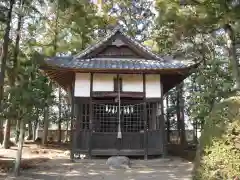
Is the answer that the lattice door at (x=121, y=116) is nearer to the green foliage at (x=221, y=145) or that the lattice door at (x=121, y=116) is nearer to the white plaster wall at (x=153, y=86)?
the white plaster wall at (x=153, y=86)

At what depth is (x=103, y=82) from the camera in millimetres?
13562

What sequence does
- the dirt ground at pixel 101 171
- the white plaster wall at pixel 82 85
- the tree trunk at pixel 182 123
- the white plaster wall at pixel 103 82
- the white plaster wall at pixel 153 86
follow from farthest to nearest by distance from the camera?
the tree trunk at pixel 182 123 → the white plaster wall at pixel 153 86 → the white plaster wall at pixel 103 82 → the white plaster wall at pixel 82 85 → the dirt ground at pixel 101 171

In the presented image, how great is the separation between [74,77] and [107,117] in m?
2.46

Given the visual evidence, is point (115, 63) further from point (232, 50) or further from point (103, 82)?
point (232, 50)

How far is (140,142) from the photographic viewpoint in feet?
42.9

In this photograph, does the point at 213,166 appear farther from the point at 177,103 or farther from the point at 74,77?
the point at 177,103

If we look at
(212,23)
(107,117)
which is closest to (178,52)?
(107,117)

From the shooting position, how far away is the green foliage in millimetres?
4062

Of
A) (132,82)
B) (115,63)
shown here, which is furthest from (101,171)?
(115,63)

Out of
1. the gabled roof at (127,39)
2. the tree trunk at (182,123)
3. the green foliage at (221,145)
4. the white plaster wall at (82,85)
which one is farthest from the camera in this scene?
the tree trunk at (182,123)

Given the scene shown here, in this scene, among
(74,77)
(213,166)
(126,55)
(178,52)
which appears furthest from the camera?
(178,52)

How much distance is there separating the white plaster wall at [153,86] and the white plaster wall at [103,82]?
66.6 inches

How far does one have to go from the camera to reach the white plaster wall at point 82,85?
13.3 meters

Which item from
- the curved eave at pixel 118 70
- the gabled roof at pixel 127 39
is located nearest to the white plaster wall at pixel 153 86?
the curved eave at pixel 118 70
